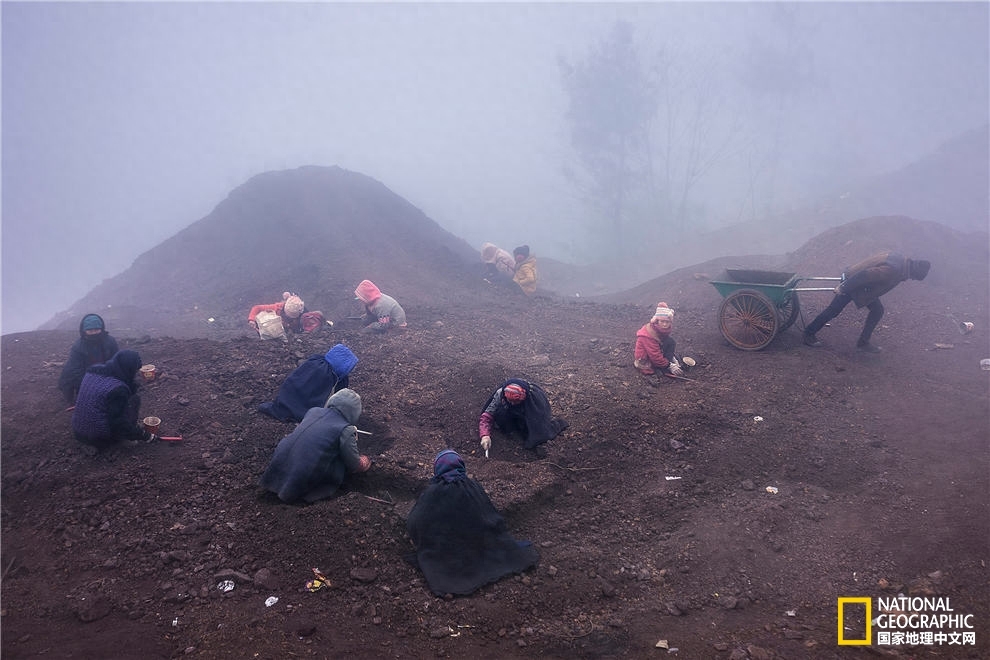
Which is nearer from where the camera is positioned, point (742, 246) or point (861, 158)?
point (742, 246)

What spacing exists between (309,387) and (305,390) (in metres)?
0.06

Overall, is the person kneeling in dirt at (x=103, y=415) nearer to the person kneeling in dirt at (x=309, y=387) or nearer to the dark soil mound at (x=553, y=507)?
the dark soil mound at (x=553, y=507)

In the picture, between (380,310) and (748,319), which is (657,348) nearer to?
(748,319)

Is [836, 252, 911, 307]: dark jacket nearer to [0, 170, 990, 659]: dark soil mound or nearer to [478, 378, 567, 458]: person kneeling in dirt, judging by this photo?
[0, 170, 990, 659]: dark soil mound

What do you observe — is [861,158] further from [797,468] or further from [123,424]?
[123,424]

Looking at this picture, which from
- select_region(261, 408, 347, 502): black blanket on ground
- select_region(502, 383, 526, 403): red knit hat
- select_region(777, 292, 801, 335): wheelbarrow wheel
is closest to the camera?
select_region(261, 408, 347, 502): black blanket on ground

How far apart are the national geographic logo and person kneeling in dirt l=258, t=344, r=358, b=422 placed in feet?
17.9

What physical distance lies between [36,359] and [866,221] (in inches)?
767

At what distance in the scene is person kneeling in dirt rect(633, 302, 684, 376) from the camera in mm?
7605

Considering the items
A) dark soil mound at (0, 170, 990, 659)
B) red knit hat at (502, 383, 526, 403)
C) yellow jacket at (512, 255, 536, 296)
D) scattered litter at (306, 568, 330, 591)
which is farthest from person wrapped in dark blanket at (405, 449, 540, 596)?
yellow jacket at (512, 255, 536, 296)

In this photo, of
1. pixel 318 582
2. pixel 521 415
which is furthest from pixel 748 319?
pixel 318 582

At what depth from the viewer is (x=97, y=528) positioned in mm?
4758

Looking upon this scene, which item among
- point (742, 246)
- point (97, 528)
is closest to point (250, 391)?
point (97, 528)

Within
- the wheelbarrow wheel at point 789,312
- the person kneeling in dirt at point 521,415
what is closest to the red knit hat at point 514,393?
the person kneeling in dirt at point 521,415
